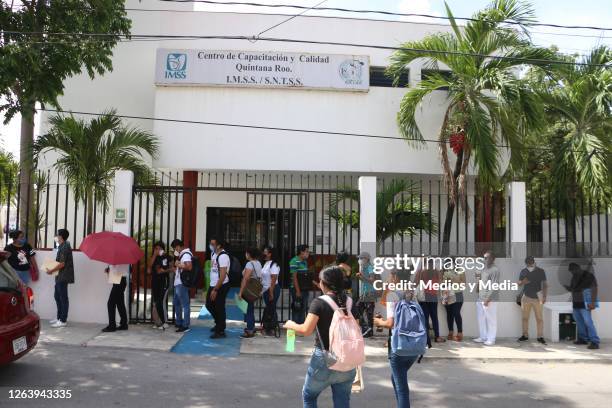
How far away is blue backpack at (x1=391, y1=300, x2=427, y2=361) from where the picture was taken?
4.59m

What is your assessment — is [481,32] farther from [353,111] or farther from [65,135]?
[65,135]

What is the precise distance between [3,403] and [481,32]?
1001 centimetres

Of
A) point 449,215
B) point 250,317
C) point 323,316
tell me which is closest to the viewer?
Answer: point 323,316

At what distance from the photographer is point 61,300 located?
9.08 m

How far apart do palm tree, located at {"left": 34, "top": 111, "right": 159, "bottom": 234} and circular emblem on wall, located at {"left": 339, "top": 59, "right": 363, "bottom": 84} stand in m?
4.99

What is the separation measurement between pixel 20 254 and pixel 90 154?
105 inches

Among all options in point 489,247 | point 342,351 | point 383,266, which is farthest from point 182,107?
point 342,351

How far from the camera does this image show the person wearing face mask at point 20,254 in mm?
9180

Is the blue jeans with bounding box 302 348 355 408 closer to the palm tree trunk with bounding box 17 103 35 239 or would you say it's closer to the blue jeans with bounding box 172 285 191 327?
the blue jeans with bounding box 172 285 191 327

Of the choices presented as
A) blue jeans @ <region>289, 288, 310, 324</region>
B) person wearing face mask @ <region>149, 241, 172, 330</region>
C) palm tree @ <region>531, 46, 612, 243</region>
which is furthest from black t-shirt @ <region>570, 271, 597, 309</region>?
person wearing face mask @ <region>149, 241, 172, 330</region>

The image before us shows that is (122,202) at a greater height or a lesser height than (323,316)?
greater

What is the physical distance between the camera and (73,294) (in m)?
9.61

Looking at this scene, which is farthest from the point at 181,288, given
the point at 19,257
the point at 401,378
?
the point at 401,378

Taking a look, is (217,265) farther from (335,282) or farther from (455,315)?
(335,282)
